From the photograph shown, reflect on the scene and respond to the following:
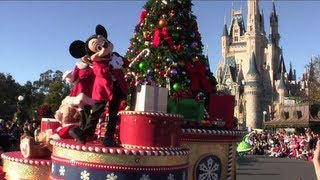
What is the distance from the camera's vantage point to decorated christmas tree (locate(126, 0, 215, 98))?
528 cm

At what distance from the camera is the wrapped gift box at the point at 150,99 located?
3785mm

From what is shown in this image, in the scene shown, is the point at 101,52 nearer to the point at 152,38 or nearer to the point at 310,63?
the point at 152,38

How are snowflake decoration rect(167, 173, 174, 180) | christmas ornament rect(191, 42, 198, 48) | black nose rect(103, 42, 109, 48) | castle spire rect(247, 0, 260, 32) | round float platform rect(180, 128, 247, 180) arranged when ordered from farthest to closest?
castle spire rect(247, 0, 260, 32), christmas ornament rect(191, 42, 198, 48), round float platform rect(180, 128, 247, 180), black nose rect(103, 42, 109, 48), snowflake decoration rect(167, 173, 174, 180)

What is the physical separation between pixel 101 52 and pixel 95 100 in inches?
19.0

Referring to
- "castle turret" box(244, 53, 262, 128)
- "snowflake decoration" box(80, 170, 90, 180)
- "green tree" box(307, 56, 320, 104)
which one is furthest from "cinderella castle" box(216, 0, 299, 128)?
"snowflake decoration" box(80, 170, 90, 180)

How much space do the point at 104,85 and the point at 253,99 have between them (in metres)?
75.9

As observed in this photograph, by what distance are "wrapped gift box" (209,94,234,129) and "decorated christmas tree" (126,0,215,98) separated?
208 millimetres

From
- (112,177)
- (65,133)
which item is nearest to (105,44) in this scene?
(65,133)

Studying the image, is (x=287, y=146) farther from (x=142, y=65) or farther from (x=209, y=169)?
(x=142, y=65)

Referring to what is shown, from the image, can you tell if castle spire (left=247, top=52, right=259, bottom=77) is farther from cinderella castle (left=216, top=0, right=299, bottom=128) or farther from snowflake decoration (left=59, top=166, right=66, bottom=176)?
snowflake decoration (left=59, top=166, right=66, bottom=176)

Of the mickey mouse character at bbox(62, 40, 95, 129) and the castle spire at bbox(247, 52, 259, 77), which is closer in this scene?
Result: the mickey mouse character at bbox(62, 40, 95, 129)

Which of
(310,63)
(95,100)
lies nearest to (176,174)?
(95,100)

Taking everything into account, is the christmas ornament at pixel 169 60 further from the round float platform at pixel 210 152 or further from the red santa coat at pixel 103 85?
the red santa coat at pixel 103 85

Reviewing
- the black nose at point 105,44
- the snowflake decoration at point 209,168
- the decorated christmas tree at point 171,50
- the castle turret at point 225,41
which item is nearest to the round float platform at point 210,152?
the snowflake decoration at point 209,168
